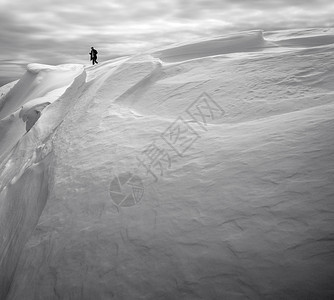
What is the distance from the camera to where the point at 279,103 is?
2.39 metres

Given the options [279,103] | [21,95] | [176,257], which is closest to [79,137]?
[176,257]

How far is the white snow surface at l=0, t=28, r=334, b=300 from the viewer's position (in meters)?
1.33

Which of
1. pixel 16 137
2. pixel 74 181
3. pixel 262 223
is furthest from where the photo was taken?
pixel 16 137

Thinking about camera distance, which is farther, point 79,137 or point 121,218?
point 79,137

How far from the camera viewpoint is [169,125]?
2561 millimetres

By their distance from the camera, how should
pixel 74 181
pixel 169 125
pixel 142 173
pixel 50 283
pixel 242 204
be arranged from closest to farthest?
pixel 242 204, pixel 50 283, pixel 142 173, pixel 74 181, pixel 169 125

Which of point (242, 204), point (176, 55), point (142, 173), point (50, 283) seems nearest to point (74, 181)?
point (142, 173)

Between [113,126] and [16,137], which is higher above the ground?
[113,126]

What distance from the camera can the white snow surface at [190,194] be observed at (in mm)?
1328

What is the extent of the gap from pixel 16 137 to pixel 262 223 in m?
6.46

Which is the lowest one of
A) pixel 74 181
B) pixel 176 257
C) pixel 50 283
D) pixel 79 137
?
pixel 50 283

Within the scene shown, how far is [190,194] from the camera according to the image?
67.7 inches

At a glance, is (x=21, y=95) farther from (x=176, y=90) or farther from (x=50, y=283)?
(x=50, y=283)

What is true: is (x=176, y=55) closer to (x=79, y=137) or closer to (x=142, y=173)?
(x=79, y=137)
